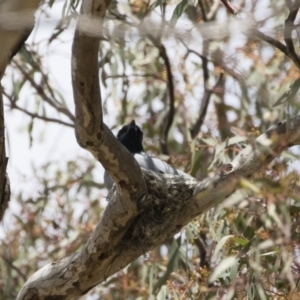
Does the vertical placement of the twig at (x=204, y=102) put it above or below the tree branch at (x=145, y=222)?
above

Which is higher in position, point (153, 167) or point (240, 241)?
point (153, 167)

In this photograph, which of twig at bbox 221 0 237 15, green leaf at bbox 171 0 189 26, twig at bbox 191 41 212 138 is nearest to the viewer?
green leaf at bbox 171 0 189 26

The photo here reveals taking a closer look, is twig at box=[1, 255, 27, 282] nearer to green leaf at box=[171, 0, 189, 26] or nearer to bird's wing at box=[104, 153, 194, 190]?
bird's wing at box=[104, 153, 194, 190]

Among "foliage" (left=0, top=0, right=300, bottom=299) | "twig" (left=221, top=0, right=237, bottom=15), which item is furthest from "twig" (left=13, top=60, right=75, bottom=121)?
"twig" (left=221, top=0, right=237, bottom=15)

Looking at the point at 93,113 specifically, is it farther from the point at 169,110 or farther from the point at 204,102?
the point at 204,102

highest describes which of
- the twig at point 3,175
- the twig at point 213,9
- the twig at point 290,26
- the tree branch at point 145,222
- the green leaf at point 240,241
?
the twig at point 213,9

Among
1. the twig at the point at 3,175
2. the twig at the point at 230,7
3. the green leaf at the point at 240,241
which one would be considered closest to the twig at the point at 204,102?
the twig at the point at 230,7

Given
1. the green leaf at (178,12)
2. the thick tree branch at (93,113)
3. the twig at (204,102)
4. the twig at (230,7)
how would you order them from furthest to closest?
the twig at (204,102)
the twig at (230,7)
the green leaf at (178,12)
the thick tree branch at (93,113)

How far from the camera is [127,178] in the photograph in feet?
10.7

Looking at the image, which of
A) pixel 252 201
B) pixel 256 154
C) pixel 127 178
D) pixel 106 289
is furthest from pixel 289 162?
pixel 106 289

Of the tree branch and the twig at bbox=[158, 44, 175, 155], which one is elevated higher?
the twig at bbox=[158, 44, 175, 155]

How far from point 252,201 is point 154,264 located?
3.64ft

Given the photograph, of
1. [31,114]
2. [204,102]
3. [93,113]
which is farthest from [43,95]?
[93,113]

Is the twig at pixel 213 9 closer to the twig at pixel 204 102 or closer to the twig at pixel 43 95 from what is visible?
the twig at pixel 204 102
